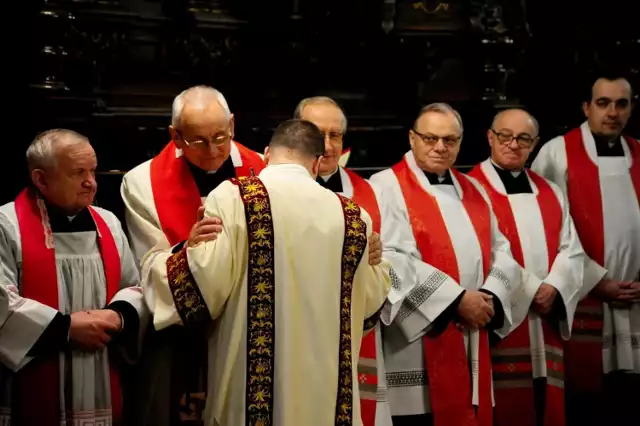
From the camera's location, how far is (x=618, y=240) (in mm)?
6113

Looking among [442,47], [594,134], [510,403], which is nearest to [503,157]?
[594,134]

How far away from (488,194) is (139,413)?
2431 mm

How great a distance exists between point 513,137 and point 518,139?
0.11 ft

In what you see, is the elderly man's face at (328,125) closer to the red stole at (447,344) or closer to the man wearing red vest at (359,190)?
the man wearing red vest at (359,190)

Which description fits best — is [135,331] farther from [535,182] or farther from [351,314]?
[535,182]

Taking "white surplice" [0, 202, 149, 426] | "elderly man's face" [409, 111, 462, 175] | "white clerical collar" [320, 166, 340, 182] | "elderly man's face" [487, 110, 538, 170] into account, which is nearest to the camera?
"white surplice" [0, 202, 149, 426]

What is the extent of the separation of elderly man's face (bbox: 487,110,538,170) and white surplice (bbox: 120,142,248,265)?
1.94m

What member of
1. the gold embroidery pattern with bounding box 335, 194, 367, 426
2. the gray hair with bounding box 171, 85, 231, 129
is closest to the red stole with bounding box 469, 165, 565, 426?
the gold embroidery pattern with bounding box 335, 194, 367, 426

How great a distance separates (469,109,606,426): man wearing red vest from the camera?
5547mm

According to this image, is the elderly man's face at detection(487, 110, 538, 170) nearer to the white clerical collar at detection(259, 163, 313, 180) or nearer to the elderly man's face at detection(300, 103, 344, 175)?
the elderly man's face at detection(300, 103, 344, 175)

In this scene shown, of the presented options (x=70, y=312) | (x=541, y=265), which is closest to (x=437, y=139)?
(x=541, y=265)

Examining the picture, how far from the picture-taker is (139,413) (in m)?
4.39

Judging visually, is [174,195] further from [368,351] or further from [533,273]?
[533,273]

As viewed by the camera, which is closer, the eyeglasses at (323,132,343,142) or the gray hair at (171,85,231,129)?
the gray hair at (171,85,231,129)
